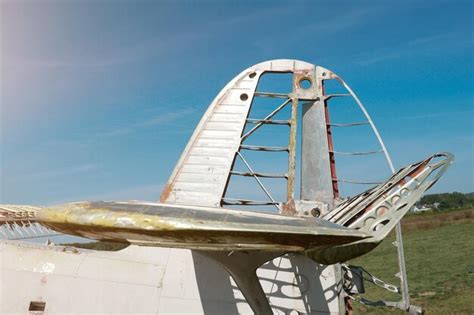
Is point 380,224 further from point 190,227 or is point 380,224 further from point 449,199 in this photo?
point 449,199

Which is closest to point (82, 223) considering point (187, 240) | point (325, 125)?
point (187, 240)

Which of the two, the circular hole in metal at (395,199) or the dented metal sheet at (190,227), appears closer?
the dented metal sheet at (190,227)

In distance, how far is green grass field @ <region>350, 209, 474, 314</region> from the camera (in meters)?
14.1

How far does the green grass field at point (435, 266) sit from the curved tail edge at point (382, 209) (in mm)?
9541

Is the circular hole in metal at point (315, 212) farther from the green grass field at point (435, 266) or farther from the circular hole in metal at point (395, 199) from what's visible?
the green grass field at point (435, 266)

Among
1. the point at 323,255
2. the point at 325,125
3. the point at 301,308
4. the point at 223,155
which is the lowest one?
the point at 301,308

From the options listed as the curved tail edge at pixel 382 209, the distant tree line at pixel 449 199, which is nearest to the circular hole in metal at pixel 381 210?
the curved tail edge at pixel 382 209

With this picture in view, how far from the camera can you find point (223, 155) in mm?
6355

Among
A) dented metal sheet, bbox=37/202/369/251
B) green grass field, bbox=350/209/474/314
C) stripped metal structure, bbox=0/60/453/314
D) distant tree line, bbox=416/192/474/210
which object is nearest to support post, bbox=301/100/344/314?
stripped metal structure, bbox=0/60/453/314

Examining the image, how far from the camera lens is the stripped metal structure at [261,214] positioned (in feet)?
10.0

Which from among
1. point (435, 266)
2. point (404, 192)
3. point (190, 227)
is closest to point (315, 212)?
point (404, 192)

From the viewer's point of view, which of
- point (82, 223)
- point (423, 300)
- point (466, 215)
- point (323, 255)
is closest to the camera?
point (82, 223)

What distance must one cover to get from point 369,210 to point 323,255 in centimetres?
73

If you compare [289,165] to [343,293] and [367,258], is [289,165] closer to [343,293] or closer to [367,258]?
[343,293]
